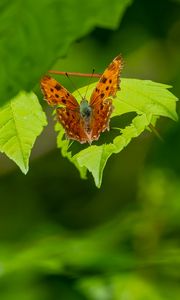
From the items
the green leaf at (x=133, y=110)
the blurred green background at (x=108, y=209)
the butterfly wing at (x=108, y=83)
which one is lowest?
the green leaf at (x=133, y=110)

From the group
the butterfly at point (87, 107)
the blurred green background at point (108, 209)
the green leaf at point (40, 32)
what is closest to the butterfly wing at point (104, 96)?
the butterfly at point (87, 107)

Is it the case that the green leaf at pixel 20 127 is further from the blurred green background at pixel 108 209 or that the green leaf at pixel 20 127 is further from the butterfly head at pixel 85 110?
the blurred green background at pixel 108 209

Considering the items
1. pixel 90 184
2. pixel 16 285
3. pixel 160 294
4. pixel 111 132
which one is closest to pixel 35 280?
pixel 16 285

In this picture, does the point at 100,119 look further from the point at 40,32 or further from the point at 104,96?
the point at 40,32

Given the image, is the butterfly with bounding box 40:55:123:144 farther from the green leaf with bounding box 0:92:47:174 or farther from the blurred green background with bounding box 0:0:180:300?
the blurred green background with bounding box 0:0:180:300

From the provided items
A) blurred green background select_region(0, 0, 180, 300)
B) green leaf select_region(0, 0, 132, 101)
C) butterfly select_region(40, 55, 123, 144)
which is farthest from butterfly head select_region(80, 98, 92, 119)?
green leaf select_region(0, 0, 132, 101)
